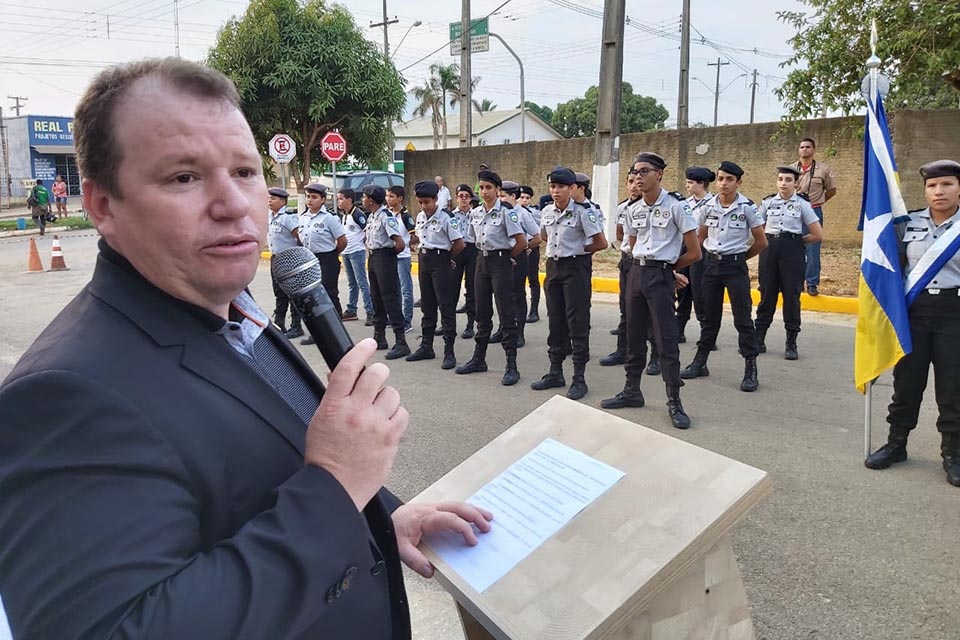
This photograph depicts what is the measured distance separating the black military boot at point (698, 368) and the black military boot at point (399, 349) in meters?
3.07

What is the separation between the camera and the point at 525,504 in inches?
52.6

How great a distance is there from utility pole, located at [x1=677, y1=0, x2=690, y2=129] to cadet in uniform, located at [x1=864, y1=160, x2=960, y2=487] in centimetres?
1810

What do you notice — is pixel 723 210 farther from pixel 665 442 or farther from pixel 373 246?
pixel 665 442

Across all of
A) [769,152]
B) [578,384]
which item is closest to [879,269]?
[578,384]

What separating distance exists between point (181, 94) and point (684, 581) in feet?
3.91

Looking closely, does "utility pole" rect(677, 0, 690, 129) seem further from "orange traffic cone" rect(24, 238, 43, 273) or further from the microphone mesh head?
the microphone mesh head

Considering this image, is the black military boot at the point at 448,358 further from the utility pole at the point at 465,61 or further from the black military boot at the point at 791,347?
the utility pole at the point at 465,61

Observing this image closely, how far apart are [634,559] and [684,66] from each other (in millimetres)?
23890

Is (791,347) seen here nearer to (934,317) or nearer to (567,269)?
(567,269)

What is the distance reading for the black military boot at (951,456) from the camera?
3.96 meters

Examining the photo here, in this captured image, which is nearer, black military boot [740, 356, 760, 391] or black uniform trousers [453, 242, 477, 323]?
black military boot [740, 356, 760, 391]

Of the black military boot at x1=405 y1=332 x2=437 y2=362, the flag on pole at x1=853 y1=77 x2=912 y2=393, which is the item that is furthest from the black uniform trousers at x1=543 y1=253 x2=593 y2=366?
the flag on pole at x1=853 y1=77 x2=912 y2=393

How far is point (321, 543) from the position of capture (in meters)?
0.92

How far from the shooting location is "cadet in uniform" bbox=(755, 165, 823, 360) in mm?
6953
